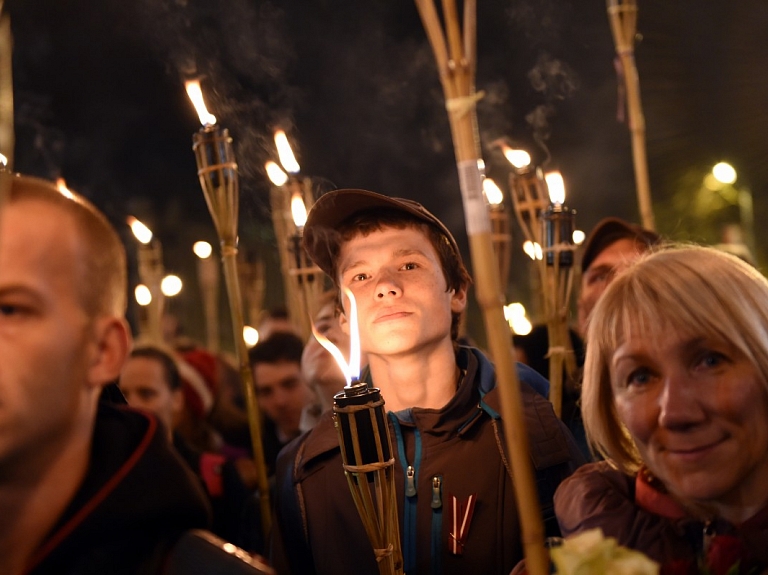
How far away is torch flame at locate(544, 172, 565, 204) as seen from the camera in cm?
347

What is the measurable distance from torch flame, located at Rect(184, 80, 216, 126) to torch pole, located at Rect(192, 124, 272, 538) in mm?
28

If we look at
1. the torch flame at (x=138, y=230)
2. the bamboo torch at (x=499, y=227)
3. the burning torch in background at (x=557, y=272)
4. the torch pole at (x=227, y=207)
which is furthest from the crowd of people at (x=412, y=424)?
the torch flame at (x=138, y=230)

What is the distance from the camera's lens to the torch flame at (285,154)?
128 inches

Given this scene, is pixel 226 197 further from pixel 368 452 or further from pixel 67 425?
pixel 67 425

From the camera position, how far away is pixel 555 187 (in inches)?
138

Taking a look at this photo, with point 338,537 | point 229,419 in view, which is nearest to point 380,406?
point 338,537

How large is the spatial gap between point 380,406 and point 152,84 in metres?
2.38

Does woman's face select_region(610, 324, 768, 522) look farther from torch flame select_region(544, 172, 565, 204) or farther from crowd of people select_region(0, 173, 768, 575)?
torch flame select_region(544, 172, 565, 204)

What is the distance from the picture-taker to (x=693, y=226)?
10078 millimetres

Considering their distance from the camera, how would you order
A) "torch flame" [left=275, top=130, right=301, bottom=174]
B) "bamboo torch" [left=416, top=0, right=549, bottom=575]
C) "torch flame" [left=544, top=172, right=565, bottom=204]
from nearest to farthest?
"bamboo torch" [left=416, top=0, right=549, bottom=575] → "torch flame" [left=275, top=130, right=301, bottom=174] → "torch flame" [left=544, top=172, right=565, bottom=204]

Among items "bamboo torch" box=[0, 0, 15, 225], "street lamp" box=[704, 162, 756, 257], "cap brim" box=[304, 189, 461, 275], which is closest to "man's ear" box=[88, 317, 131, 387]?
"bamboo torch" box=[0, 0, 15, 225]

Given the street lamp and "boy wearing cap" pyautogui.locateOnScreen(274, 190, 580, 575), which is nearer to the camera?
"boy wearing cap" pyautogui.locateOnScreen(274, 190, 580, 575)

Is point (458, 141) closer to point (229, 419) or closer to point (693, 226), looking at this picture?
point (229, 419)

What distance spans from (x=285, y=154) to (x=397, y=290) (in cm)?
91
